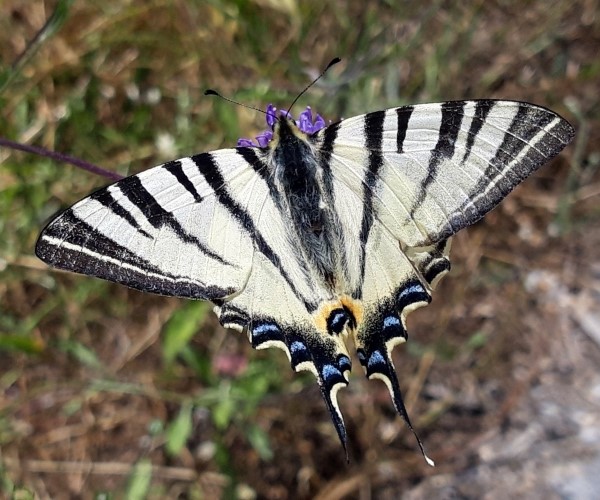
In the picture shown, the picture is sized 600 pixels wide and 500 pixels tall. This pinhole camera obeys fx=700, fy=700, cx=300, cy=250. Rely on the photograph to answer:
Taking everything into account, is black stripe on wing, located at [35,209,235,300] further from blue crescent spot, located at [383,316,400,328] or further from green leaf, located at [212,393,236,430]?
green leaf, located at [212,393,236,430]

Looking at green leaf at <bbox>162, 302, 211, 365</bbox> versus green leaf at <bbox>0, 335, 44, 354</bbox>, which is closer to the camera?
green leaf at <bbox>0, 335, 44, 354</bbox>

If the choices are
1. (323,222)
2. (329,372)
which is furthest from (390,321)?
(323,222)

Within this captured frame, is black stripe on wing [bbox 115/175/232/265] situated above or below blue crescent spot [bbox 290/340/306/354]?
above

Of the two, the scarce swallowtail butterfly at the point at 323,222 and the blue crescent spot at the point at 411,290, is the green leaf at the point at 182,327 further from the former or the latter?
the blue crescent spot at the point at 411,290

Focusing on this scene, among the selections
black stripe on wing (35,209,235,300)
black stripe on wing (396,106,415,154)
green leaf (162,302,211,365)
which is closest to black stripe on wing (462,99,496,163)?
black stripe on wing (396,106,415,154)

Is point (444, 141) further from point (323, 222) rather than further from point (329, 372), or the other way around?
point (329, 372)

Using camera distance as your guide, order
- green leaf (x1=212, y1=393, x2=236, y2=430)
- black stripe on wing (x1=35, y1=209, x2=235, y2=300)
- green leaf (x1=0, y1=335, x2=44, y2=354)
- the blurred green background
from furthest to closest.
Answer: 1. the blurred green background
2. green leaf (x1=212, y1=393, x2=236, y2=430)
3. green leaf (x1=0, y1=335, x2=44, y2=354)
4. black stripe on wing (x1=35, y1=209, x2=235, y2=300)
